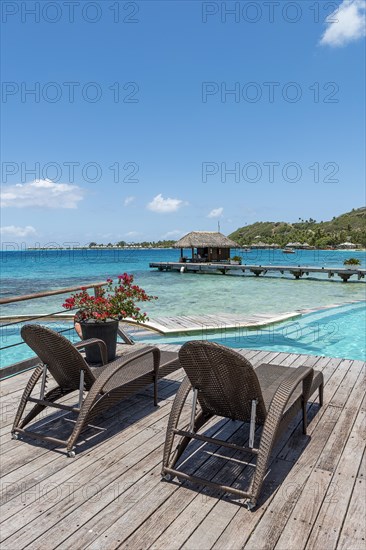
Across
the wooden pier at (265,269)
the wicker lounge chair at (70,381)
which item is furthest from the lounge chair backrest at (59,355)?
the wooden pier at (265,269)

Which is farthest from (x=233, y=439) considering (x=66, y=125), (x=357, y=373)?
(x=66, y=125)

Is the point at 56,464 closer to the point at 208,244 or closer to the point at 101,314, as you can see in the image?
the point at 101,314

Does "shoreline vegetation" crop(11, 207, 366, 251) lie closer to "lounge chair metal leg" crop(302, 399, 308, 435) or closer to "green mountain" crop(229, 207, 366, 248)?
"green mountain" crop(229, 207, 366, 248)

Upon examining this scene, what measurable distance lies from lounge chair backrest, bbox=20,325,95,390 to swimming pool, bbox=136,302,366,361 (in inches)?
212

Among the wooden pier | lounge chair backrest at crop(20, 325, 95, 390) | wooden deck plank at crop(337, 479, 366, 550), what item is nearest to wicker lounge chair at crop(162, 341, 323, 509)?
wooden deck plank at crop(337, 479, 366, 550)

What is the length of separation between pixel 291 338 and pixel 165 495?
7.58 metres

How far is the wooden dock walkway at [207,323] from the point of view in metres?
8.95

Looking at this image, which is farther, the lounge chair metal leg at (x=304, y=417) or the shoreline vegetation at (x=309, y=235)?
the shoreline vegetation at (x=309, y=235)

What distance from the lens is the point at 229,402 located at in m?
2.41

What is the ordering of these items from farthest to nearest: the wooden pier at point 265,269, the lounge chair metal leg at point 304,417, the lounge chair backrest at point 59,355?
the wooden pier at point 265,269, the lounge chair metal leg at point 304,417, the lounge chair backrest at point 59,355

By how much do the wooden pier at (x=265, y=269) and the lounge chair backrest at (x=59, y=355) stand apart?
82.6ft

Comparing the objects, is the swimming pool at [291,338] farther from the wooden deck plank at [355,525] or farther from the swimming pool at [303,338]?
the wooden deck plank at [355,525]

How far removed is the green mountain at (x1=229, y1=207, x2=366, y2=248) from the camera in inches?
4188

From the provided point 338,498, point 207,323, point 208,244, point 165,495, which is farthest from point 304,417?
point 208,244
